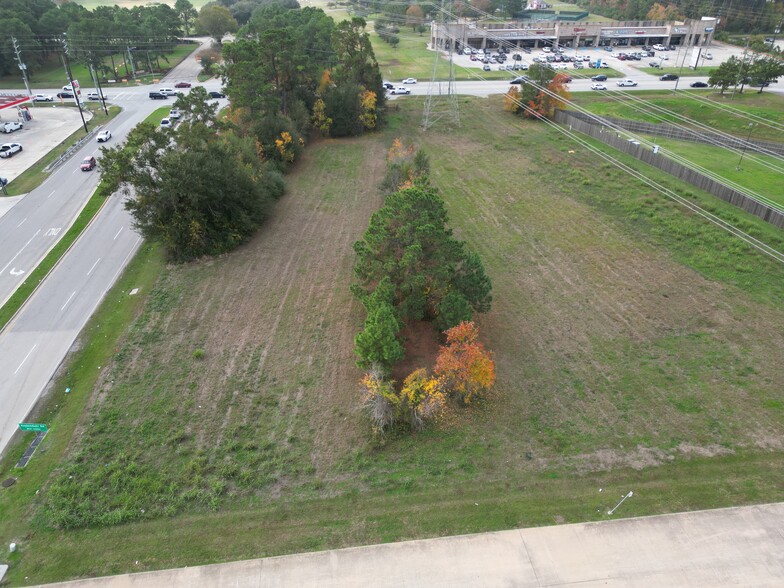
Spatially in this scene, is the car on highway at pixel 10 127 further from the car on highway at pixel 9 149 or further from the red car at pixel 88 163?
the red car at pixel 88 163

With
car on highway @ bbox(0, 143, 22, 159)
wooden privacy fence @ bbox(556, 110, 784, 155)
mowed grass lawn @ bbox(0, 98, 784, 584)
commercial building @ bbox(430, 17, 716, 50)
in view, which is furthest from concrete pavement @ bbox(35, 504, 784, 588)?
commercial building @ bbox(430, 17, 716, 50)

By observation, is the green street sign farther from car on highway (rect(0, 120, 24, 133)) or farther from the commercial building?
the commercial building

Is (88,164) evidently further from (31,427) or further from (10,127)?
(31,427)

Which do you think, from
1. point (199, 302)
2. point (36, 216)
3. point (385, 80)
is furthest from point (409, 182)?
point (385, 80)

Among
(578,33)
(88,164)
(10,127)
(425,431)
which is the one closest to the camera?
(425,431)


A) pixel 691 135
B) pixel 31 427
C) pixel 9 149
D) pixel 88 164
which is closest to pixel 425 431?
pixel 31 427
